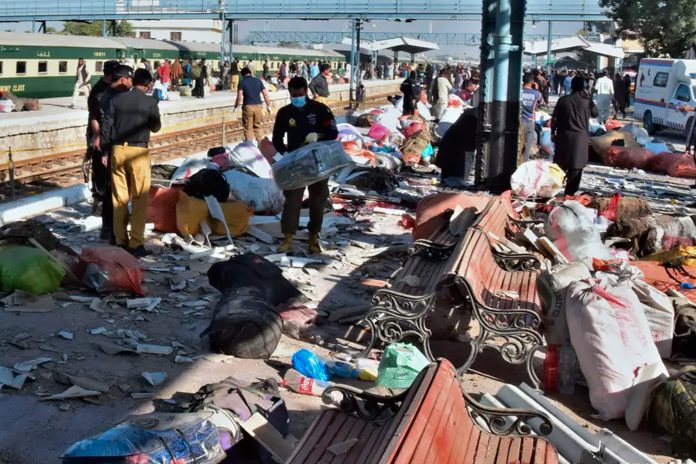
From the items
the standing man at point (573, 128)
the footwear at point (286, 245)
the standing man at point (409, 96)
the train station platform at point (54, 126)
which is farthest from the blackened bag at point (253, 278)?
the standing man at point (409, 96)

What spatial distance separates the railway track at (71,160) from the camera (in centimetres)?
1424

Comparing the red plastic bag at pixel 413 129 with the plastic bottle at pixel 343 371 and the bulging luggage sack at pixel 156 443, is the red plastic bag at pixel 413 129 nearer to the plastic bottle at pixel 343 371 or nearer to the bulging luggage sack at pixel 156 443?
the plastic bottle at pixel 343 371

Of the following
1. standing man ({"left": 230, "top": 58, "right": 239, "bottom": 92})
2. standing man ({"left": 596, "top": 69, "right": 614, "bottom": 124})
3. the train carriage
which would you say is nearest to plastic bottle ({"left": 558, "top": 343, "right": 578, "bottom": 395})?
standing man ({"left": 596, "top": 69, "right": 614, "bottom": 124})

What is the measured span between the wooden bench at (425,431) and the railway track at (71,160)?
31.6ft

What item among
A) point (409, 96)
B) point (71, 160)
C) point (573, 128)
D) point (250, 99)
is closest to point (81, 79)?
point (409, 96)

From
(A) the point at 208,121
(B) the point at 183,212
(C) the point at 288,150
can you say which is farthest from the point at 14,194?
(A) the point at 208,121

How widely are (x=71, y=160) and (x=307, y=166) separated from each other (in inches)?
383

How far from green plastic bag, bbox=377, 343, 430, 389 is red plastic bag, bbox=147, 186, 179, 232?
4.28 metres

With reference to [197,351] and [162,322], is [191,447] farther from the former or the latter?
[162,322]

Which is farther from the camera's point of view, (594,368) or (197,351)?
(197,351)

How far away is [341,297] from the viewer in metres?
7.37

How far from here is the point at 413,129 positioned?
1748cm

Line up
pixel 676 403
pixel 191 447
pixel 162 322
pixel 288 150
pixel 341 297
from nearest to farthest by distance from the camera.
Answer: pixel 191 447
pixel 676 403
pixel 162 322
pixel 341 297
pixel 288 150

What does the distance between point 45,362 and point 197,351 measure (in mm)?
943
